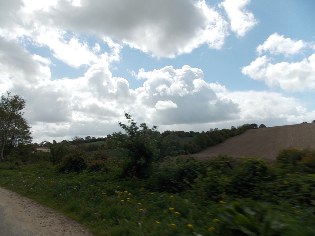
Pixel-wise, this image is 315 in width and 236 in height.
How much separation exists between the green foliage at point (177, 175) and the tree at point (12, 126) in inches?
1334

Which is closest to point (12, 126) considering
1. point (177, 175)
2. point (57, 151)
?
point (57, 151)

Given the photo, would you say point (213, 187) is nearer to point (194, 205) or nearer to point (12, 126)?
point (194, 205)

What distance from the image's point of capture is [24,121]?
4522cm

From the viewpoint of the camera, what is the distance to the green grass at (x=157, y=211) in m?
6.41

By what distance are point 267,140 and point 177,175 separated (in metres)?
11.2

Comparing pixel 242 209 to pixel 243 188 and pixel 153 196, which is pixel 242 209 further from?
pixel 153 196

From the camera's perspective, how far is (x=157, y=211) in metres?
9.52

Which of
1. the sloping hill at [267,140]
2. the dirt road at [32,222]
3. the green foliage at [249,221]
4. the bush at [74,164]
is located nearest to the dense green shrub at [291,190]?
the green foliage at [249,221]

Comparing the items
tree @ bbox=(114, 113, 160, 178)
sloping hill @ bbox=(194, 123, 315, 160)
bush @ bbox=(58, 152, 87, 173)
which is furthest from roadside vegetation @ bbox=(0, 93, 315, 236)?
bush @ bbox=(58, 152, 87, 173)

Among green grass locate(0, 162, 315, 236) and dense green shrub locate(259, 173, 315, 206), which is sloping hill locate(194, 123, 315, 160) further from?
dense green shrub locate(259, 173, 315, 206)

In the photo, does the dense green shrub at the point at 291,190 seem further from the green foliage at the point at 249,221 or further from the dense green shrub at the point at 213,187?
the green foliage at the point at 249,221

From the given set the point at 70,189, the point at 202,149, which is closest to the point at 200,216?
the point at 70,189

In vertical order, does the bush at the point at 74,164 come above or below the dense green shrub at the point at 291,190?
above

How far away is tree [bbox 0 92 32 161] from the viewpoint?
43.6m
